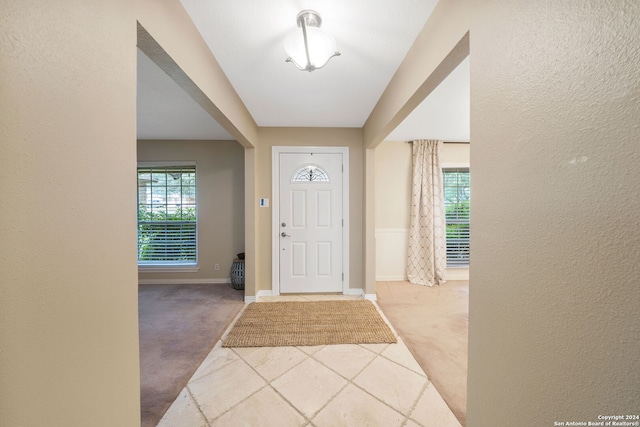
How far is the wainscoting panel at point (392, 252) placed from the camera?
13.0 feet

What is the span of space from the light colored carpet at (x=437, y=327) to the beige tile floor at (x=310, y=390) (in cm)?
10

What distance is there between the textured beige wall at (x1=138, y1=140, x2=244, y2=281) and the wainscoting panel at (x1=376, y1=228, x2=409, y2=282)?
2.35 m

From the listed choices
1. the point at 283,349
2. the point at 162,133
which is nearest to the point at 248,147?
the point at 162,133

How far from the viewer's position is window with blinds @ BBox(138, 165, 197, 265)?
153 inches

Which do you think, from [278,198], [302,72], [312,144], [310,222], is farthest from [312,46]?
[310,222]

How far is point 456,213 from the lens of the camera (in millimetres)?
4043

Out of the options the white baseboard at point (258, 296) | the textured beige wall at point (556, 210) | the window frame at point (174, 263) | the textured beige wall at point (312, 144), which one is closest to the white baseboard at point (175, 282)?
the window frame at point (174, 263)

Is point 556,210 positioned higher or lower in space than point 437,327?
higher

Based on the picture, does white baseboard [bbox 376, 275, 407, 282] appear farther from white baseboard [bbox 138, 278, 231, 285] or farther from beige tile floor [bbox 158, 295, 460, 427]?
white baseboard [bbox 138, 278, 231, 285]

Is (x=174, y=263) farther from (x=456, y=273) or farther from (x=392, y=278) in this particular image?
(x=456, y=273)

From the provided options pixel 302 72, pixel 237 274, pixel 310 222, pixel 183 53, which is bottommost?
pixel 237 274

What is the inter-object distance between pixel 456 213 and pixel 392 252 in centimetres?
131

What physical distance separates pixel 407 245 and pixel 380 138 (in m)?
2.06

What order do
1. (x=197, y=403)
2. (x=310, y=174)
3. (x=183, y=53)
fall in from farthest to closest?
(x=310, y=174) < (x=197, y=403) < (x=183, y=53)
